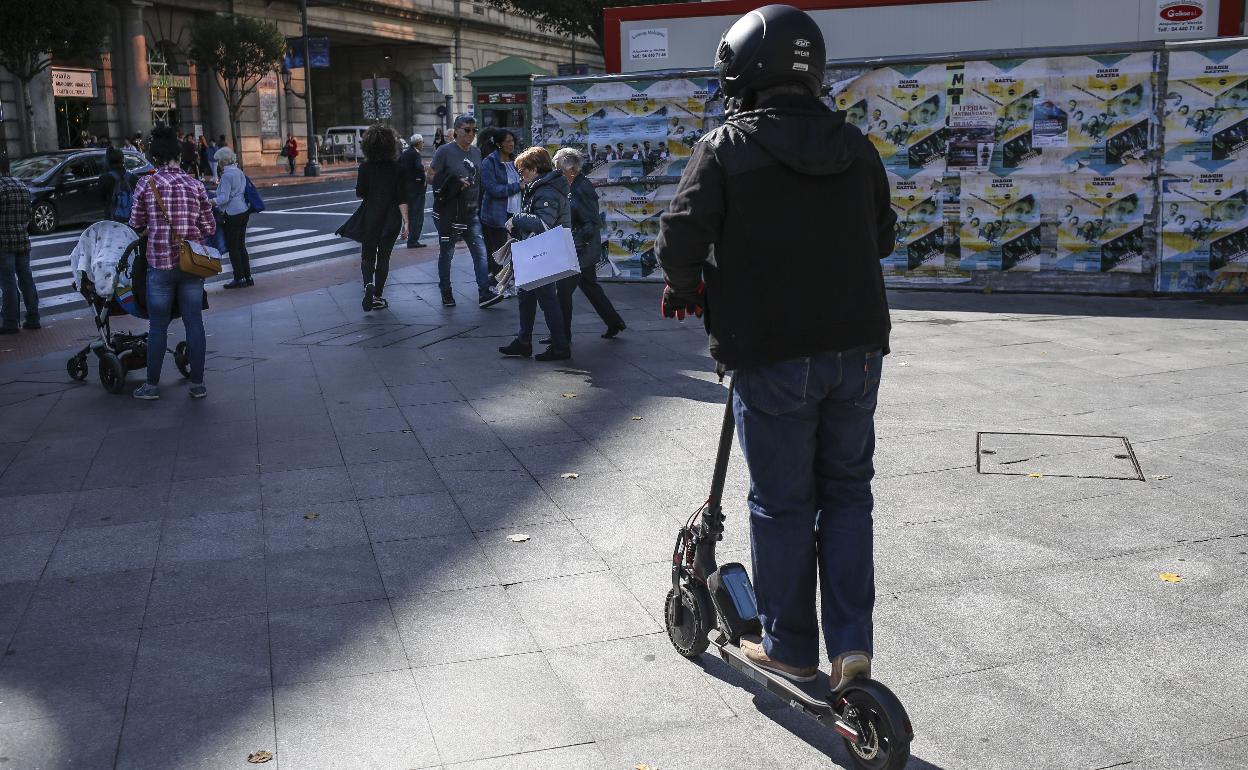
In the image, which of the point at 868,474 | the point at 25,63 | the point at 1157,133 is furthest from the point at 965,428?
the point at 25,63

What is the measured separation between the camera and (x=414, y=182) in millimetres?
15930

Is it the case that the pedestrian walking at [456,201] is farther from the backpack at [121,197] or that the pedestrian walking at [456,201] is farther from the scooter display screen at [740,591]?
the scooter display screen at [740,591]

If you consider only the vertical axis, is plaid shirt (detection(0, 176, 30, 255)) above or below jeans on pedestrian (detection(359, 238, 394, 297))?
above

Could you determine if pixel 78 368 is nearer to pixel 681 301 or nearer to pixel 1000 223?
pixel 681 301

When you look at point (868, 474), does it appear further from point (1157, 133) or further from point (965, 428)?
point (1157, 133)

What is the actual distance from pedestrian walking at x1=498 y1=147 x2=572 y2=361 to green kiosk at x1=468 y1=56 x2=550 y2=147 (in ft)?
72.3

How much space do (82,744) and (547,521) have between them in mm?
2348

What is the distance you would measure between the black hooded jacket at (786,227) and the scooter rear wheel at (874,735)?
0.92m

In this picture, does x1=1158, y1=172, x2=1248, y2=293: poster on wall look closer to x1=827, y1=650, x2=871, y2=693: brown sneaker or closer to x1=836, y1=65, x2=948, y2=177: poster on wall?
x1=836, y1=65, x2=948, y2=177: poster on wall

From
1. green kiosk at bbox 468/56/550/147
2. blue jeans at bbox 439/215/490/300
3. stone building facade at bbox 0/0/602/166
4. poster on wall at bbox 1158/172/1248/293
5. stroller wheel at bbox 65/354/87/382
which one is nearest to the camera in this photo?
stroller wheel at bbox 65/354/87/382

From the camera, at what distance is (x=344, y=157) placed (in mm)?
53000

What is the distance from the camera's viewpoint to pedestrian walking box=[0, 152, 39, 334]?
1116 centimetres

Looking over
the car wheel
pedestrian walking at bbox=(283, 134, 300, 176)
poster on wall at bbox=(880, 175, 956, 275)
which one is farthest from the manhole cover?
pedestrian walking at bbox=(283, 134, 300, 176)

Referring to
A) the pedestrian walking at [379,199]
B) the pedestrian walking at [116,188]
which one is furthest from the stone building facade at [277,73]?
the pedestrian walking at [379,199]
